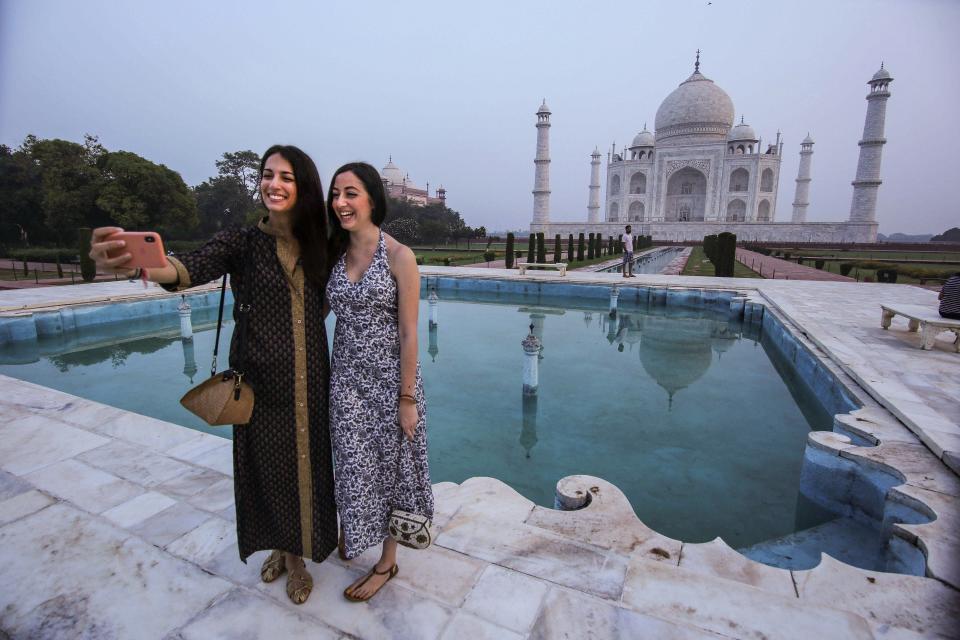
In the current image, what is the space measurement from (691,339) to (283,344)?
746 cm

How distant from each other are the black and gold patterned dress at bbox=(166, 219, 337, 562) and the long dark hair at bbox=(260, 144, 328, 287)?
37mm

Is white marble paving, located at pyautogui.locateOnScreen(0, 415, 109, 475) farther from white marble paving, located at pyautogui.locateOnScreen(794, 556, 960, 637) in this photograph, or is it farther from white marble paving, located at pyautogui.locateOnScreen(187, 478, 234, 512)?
white marble paving, located at pyautogui.locateOnScreen(794, 556, 960, 637)

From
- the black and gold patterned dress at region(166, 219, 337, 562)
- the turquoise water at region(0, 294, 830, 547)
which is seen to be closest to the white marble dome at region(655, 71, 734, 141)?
the turquoise water at region(0, 294, 830, 547)

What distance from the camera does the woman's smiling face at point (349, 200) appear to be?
1.54 m

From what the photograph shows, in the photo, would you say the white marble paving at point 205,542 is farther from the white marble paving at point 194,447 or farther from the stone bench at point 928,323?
the stone bench at point 928,323

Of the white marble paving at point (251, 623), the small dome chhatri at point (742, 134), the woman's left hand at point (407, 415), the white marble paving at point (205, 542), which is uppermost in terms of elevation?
the small dome chhatri at point (742, 134)

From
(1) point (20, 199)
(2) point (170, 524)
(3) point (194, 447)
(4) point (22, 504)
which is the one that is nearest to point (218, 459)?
(3) point (194, 447)

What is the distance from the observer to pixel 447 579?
1731 mm

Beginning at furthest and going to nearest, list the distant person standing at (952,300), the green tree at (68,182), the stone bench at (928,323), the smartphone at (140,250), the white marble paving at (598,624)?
the green tree at (68,182), the distant person standing at (952,300), the stone bench at (928,323), the white marble paving at (598,624), the smartphone at (140,250)

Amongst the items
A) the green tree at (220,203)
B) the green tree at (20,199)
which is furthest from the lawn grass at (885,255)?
the green tree at (20,199)

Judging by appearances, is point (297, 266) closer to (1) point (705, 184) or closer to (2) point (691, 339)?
(2) point (691, 339)

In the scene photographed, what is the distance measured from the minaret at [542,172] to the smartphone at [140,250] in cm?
3889

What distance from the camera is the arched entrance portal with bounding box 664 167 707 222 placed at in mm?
43000

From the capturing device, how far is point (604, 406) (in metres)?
5.00
